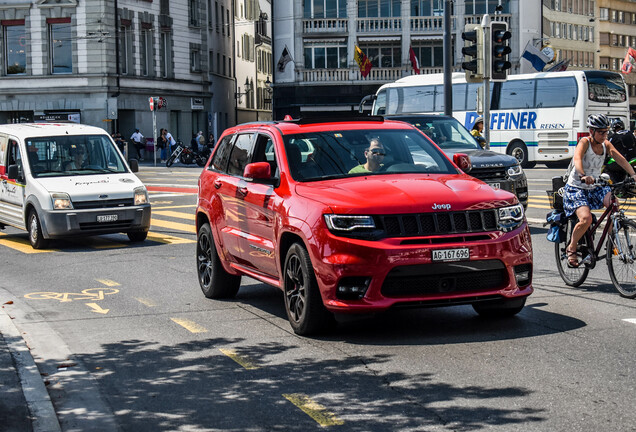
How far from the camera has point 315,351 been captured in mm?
7676

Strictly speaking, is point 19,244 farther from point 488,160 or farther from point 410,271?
point 410,271

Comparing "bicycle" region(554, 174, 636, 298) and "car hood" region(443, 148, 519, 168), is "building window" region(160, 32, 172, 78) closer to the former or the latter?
"car hood" region(443, 148, 519, 168)

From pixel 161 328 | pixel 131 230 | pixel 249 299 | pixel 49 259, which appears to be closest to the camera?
pixel 161 328

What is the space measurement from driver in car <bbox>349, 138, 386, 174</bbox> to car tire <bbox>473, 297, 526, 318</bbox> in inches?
55.4

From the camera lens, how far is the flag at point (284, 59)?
222 feet

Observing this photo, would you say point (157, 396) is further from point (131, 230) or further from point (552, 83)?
point (552, 83)

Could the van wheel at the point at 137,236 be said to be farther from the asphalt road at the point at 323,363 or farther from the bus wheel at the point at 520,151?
the bus wheel at the point at 520,151

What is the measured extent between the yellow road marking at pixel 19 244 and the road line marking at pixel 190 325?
740 centimetres

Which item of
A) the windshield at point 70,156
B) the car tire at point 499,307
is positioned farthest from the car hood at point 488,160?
the car tire at point 499,307

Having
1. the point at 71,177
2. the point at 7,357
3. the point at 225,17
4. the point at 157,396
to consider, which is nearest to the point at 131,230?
the point at 71,177

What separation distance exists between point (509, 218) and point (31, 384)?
146 inches

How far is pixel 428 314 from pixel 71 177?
9142 millimetres

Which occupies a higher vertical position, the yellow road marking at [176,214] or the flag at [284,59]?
the flag at [284,59]

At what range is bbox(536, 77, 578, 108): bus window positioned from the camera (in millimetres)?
39000
